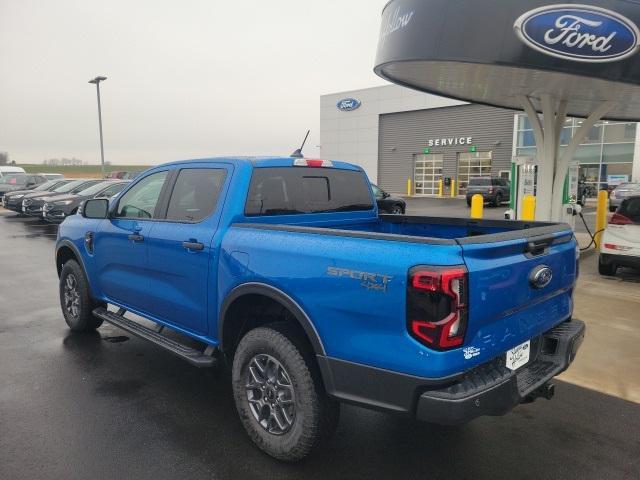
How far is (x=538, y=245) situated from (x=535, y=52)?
6732mm

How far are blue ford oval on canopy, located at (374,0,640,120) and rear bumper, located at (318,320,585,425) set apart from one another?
7.06 meters

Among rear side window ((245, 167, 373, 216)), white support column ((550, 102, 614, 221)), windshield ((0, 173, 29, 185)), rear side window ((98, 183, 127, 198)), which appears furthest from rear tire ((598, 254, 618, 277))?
windshield ((0, 173, 29, 185))

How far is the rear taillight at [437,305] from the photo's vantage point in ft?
7.62

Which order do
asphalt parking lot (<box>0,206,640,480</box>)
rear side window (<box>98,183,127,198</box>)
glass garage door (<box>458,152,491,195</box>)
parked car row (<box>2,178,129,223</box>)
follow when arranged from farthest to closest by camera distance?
1. glass garage door (<box>458,152,491,195</box>)
2. parked car row (<box>2,178,129,223</box>)
3. rear side window (<box>98,183,127,198</box>)
4. asphalt parking lot (<box>0,206,640,480</box>)

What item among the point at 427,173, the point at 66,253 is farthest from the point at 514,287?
the point at 427,173

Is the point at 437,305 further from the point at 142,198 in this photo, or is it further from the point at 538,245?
the point at 142,198

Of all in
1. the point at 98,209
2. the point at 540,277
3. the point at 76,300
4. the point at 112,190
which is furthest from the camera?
the point at 112,190

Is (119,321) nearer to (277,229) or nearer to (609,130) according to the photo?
(277,229)

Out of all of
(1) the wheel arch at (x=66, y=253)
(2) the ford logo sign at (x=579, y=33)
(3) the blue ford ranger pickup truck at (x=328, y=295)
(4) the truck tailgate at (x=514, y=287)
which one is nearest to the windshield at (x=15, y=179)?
(1) the wheel arch at (x=66, y=253)

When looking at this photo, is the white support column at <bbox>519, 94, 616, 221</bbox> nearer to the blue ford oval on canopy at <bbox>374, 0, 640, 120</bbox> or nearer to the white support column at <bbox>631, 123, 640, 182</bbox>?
the blue ford oval on canopy at <bbox>374, 0, 640, 120</bbox>

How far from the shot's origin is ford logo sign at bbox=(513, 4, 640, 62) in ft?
26.8

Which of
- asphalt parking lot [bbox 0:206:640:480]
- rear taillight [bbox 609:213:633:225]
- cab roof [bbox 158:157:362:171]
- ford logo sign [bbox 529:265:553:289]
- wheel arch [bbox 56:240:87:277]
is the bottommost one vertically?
asphalt parking lot [bbox 0:206:640:480]

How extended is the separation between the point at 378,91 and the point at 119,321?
3864cm

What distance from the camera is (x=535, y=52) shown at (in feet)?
27.3
